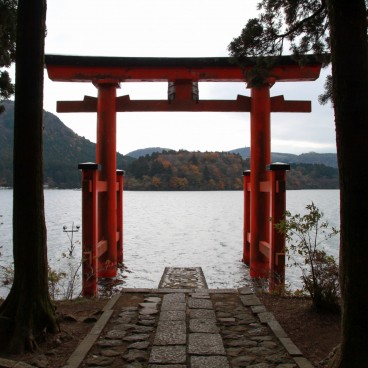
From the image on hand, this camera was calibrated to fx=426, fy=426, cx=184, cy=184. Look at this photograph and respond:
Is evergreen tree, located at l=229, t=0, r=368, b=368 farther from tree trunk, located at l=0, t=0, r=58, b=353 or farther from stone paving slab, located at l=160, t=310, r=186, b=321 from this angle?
tree trunk, located at l=0, t=0, r=58, b=353

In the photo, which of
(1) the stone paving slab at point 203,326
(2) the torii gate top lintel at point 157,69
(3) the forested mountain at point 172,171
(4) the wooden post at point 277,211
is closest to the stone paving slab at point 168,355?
(1) the stone paving slab at point 203,326

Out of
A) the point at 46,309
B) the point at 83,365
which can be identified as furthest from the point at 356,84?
the point at 46,309

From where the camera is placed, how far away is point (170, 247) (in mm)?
20406

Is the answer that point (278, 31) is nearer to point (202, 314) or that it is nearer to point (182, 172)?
point (202, 314)

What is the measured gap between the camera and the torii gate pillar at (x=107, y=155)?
920 centimetres

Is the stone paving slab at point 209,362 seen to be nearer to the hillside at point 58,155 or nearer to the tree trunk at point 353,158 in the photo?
the tree trunk at point 353,158

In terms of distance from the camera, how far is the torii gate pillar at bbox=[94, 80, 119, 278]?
30.2 ft

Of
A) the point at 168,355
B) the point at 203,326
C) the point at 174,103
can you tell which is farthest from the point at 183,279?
the point at 168,355

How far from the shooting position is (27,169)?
3.79 meters

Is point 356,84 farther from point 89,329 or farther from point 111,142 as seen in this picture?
point 111,142

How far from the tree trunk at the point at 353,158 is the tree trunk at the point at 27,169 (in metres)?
2.53

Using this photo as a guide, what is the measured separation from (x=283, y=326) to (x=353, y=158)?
2233mm

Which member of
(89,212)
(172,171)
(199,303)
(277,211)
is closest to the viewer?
(199,303)

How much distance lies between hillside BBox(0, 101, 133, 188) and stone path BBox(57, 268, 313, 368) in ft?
218
